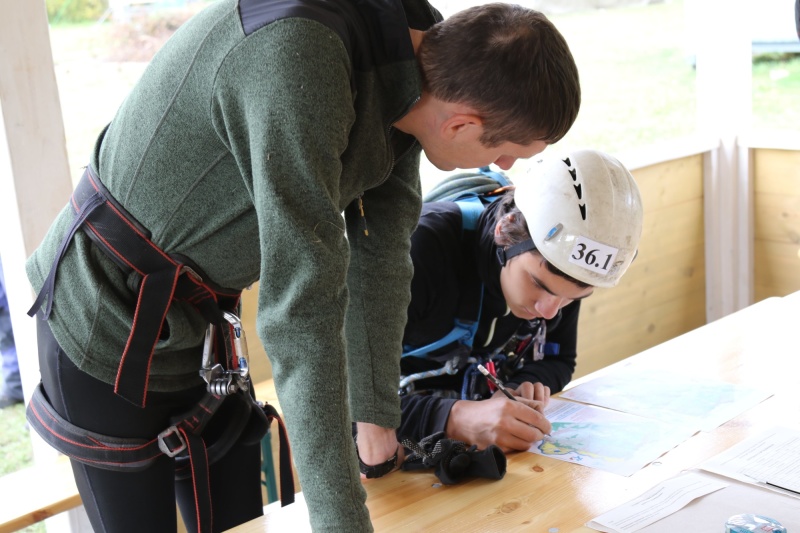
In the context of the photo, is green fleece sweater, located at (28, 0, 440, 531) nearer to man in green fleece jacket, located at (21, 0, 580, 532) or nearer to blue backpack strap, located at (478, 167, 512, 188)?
man in green fleece jacket, located at (21, 0, 580, 532)

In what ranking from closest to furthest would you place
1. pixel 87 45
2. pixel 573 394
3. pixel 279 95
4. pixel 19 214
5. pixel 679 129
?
1. pixel 279 95
2. pixel 573 394
3. pixel 19 214
4. pixel 87 45
5. pixel 679 129

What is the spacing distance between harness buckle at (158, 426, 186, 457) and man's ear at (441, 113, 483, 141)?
2.20 feet

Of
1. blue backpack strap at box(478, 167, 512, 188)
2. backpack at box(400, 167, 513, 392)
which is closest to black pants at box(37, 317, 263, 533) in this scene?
backpack at box(400, 167, 513, 392)

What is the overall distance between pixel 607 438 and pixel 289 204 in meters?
0.89

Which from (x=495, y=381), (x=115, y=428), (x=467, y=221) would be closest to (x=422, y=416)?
(x=495, y=381)

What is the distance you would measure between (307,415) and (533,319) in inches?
46.5

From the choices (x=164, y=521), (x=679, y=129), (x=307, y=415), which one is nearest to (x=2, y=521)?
(x=164, y=521)

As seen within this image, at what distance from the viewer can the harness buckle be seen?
1486mm

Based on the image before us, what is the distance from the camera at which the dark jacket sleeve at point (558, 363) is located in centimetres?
206

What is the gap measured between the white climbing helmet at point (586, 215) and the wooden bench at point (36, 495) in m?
1.24

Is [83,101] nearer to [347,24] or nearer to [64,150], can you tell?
[64,150]

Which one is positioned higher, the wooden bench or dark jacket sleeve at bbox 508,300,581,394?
dark jacket sleeve at bbox 508,300,581,394

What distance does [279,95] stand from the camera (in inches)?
40.1

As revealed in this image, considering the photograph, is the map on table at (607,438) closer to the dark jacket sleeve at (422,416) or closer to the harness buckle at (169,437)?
the dark jacket sleeve at (422,416)
